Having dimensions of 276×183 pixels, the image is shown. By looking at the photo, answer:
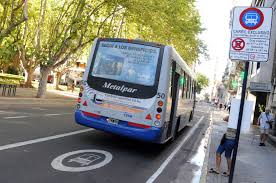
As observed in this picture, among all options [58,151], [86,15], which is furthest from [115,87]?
[86,15]

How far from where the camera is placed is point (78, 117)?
37.9ft

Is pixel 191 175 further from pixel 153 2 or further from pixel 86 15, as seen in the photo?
pixel 86 15

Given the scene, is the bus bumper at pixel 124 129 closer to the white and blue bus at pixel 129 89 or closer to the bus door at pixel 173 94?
the white and blue bus at pixel 129 89

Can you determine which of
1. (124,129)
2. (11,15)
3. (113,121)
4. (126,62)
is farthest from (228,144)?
(11,15)

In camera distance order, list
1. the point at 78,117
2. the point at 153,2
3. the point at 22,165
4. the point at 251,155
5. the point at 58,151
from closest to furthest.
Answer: the point at 22,165, the point at 58,151, the point at 78,117, the point at 251,155, the point at 153,2

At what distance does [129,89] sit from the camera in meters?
11.1

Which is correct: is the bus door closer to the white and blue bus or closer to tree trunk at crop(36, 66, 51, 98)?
the white and blue bus

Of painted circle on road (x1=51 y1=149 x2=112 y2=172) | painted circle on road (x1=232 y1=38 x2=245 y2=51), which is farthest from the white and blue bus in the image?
painted circle on road (x1=232 y1=38 x2=245 y2=51)

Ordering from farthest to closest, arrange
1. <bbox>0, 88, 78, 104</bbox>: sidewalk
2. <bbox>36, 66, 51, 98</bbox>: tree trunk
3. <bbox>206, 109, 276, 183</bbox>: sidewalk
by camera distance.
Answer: <bbox>36, 66, 51, 98</bbox>: tree trunk
<bbox>0, 88, 78, 104</bbox>: sidewalk
<bbox>206, 109, 276, 183</bbox>: sidewalk

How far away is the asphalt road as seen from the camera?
7805mm

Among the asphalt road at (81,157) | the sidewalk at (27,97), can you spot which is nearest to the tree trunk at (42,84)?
the sidewalk at (27,97)

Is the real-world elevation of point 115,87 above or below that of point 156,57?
below

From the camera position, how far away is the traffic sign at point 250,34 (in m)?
7.59

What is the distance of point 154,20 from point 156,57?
21426 mm
